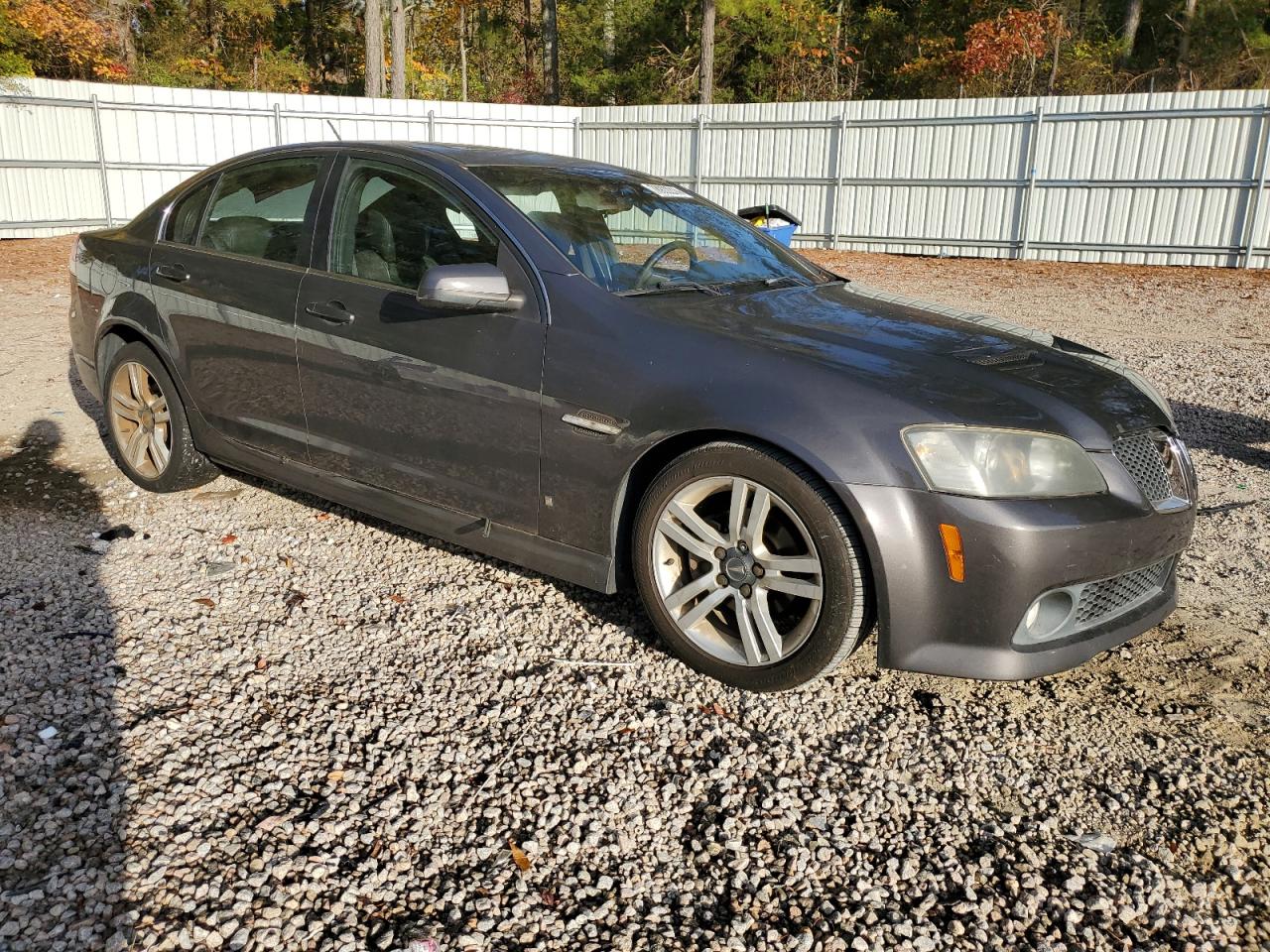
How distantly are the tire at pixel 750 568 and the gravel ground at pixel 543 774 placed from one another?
160 mm

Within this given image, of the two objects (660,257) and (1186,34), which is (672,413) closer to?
(660,257)

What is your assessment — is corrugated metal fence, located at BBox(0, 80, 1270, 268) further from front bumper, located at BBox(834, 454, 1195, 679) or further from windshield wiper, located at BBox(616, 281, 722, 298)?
front bumper, located at BBox(834, 454, 1195, 679)

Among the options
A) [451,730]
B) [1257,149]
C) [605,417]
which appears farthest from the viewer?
[1257,149]

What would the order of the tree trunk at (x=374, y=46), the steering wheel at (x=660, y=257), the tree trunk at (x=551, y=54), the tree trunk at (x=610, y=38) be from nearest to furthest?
the steering wheel at (x=660, y=257) → the tree trunk at (x=374, y=46) → the tree trunk at (x=551, y=54) → the tree trunk at (x=610, y=38)

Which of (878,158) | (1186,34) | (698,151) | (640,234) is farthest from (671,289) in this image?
(1186,34)

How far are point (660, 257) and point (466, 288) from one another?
0.84 meters

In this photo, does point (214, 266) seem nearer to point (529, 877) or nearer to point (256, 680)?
point (256, 680)

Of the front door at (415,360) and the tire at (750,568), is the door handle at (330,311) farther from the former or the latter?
the tire at (750,568)

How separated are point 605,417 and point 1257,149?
15.8 m

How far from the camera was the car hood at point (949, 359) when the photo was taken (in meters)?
2.99

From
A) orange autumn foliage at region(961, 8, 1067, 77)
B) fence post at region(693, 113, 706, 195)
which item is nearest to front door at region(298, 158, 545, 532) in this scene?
fence post at region(693, 113, 706, 195)

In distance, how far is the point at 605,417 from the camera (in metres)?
3.32

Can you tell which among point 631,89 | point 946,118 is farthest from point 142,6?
point 946,118

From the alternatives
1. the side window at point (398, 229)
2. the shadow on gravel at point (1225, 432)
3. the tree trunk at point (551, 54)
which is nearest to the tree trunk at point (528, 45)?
the tree trunk at point (551, 54)
